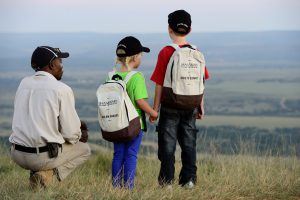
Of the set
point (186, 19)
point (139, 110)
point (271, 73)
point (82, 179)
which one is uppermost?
point (186, 19)

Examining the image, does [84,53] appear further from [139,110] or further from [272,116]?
[139,110]

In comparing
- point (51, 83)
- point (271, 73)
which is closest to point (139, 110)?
point (51, 83)

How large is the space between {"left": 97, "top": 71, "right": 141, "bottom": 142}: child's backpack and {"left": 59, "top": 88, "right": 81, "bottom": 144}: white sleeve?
344 mm

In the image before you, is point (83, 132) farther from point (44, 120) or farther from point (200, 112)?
point (200, 112)

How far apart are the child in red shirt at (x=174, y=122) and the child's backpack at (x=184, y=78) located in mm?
77

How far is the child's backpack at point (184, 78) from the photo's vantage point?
6.89 metres

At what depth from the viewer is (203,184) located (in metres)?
7.50

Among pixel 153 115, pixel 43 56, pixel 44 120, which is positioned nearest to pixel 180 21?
pixel 153 115

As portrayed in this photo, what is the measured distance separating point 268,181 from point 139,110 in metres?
1.58

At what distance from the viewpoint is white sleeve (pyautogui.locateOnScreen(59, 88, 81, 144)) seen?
650 cm

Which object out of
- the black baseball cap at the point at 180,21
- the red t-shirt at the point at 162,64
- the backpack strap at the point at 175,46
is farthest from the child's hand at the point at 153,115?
the black baseball cap at the point at 180,21

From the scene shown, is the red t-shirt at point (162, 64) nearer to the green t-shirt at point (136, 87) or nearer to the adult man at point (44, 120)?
the green t-shirt at point (136, 87)

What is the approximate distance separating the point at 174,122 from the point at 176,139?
0.64 ft

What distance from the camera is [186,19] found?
7043 millimetres
